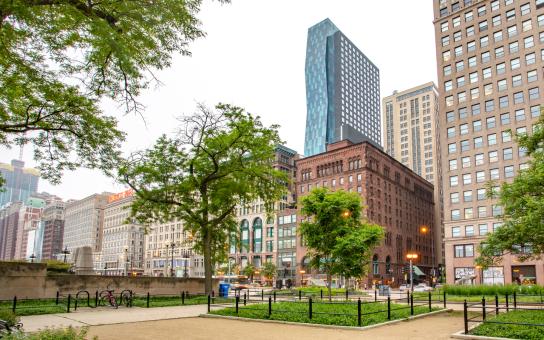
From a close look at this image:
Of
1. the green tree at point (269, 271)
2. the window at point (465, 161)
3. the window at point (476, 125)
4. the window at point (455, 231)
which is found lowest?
the green tree at point (269, 271)

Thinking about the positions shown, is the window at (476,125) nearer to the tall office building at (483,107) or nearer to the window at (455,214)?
the tall office building at (483,107)

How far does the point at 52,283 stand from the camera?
93.3 ft

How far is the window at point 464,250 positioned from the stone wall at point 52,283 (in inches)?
2418

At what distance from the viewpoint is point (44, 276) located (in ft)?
91.6

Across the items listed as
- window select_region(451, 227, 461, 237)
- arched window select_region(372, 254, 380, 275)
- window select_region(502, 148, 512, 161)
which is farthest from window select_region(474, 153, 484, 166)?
arched window select_region(372, 254, 380, 275)

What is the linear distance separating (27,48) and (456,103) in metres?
84.3

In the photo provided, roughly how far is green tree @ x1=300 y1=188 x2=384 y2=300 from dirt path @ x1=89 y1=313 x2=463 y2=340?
13741 mm

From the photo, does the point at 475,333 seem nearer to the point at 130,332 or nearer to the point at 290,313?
the point at 290,313

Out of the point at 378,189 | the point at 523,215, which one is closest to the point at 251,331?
the point at 523,215

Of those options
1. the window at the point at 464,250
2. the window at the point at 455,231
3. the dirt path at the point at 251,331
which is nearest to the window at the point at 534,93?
the window at the point at 455,231

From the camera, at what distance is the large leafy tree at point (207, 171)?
3528 cm

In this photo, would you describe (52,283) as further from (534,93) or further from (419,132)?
(419,132)

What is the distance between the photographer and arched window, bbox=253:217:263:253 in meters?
131

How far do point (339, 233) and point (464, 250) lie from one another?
2216 inches
